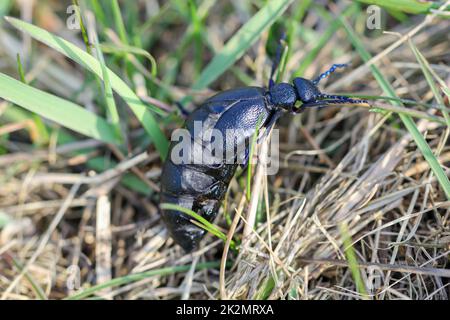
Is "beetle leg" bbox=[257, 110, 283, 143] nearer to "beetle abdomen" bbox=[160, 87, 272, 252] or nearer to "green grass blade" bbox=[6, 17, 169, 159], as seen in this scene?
"beetle abdomen" bbox=[160, 87, 272, 252]

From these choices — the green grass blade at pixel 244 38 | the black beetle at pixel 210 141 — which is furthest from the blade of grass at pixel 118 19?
the black beetle at pixel 210 141

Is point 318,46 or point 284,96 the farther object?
point 318,46

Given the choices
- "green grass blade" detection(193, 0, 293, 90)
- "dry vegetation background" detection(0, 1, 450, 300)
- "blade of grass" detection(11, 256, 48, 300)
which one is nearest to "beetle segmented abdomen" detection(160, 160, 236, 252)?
"dry vegetation background" detection(0, 1, 450, 300)

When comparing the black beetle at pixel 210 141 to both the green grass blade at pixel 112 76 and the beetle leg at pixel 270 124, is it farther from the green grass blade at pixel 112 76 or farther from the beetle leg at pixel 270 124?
the green grass blade at pixel 112 76

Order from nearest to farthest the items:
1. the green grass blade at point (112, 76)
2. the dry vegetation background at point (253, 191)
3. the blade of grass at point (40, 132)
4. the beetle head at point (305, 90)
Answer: the green grass blade at point (112, 76)
the dry vegetation background at point (253, 191)
the beetle head at point (305, 90)
the blade of grass at point (40, 132)

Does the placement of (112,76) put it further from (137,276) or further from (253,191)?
(137,276)

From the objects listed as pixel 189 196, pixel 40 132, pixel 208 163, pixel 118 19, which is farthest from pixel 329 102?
pixel 40 132

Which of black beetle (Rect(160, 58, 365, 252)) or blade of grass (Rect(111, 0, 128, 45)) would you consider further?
blade of grass (Rect(111, 0, 128, 45))
